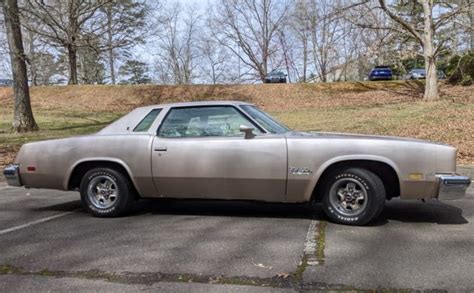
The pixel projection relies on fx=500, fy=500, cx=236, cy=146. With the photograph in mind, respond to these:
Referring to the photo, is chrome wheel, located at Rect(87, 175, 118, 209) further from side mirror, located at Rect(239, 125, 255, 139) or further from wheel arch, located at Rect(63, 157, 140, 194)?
side mirror, located at Rect(239, 125, 255, 139)

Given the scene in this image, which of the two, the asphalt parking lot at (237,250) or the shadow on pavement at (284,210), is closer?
the asphalt parking lot at (237,250)

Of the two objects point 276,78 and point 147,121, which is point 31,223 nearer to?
point 147,121

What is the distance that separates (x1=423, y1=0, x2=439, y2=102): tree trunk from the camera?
22.7 m

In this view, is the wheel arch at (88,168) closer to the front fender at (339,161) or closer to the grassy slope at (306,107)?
the front fender at (339,161)

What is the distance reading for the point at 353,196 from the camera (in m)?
5.61

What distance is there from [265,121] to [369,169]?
1.36 meters

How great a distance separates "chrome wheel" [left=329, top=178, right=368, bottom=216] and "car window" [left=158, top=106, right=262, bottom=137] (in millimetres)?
1259

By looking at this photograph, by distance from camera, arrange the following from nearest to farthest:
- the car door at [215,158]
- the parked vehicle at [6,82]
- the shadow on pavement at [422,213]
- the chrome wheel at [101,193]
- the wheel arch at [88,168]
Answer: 1. the car door at [215,158]
2. the shadow on pavement at [422,213]
3. the wheel arch at [88,168]
4. the chrome wheel at [101,193]
5. the parked vehicle at [6,82]

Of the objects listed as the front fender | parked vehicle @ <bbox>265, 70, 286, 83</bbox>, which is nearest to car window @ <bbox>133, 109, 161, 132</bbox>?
the front fender

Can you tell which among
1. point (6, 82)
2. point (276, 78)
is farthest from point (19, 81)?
A: point (6, 82)

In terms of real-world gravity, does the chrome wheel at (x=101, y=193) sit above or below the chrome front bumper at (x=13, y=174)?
below

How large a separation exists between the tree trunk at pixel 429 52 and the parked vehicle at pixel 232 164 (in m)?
19.1

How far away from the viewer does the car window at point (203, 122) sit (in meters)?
6.01

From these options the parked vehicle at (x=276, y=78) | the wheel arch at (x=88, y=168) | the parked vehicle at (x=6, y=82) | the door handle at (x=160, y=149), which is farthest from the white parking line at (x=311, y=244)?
the parked vehicle at (x=6, y=82)
